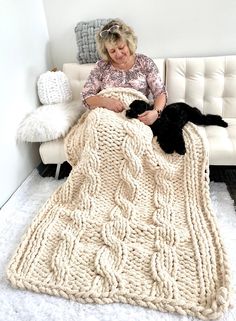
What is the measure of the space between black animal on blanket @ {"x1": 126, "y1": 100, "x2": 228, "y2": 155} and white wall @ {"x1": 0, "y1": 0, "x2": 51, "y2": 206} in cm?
74

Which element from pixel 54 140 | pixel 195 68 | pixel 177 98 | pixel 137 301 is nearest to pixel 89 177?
pixel 54 140

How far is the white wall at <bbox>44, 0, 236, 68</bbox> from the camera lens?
6.63 ft

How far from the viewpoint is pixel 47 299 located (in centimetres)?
117

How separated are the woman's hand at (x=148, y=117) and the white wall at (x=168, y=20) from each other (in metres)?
0.72

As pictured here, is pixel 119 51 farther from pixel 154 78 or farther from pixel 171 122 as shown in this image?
pixel 171 122

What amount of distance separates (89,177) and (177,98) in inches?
37.5

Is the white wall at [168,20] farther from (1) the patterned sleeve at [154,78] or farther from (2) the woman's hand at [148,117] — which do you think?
(2) the woman's hand at [148,117]

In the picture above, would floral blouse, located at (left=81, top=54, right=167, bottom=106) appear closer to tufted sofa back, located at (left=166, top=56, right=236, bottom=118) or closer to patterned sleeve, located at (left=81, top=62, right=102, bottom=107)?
patterned sleeve, located at (left=81, top=62, right=102, bottom=107)

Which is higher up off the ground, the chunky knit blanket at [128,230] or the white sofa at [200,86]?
the white sofa at [200,86]

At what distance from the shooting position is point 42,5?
7.11 feet

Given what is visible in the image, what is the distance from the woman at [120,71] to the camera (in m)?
1.76

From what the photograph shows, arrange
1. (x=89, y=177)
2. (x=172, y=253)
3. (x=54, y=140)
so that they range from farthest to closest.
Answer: (x=54, y=140) → (x=89, y=177) → (x=172, y=253)

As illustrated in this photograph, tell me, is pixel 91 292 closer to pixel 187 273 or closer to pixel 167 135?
pixel 187 273

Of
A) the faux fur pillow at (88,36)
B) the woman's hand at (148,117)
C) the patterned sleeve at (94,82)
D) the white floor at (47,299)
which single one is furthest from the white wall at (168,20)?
the white floor at (47,299)
